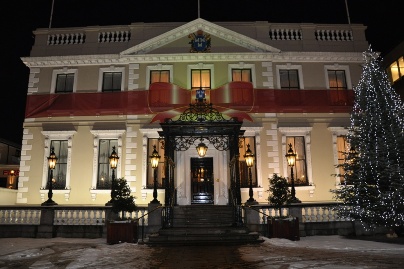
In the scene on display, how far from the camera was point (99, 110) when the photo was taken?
2142 centimetres

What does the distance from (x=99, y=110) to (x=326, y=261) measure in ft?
53.8

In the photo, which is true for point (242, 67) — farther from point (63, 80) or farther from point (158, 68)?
point (63, 80)

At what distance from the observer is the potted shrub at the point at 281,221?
14.7 meters

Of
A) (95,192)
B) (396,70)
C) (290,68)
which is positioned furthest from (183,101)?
(396,70)

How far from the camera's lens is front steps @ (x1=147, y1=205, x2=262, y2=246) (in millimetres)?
13680

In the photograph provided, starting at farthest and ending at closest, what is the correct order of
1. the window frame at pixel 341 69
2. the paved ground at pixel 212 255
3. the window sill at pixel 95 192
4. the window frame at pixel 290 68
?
the window frame at pixel 341 69 → the window frame at pixel 290 68 → the window sill at pixel 95 192 → the paved ground at pixel 212 255

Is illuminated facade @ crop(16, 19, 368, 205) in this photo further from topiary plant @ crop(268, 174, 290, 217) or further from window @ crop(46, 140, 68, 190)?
topiary plant @ crop(268, 174, 290, 217)

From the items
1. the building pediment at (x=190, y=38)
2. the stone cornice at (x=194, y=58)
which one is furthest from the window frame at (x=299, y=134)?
the building pediment at (x=190, y=38)

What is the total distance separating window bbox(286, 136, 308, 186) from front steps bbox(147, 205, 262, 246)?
554 centimetres

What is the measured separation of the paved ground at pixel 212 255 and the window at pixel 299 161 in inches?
251

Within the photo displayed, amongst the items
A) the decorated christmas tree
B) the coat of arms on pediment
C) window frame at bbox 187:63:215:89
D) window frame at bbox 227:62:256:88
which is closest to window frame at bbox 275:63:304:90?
window frame at bbox 227:62:256:88

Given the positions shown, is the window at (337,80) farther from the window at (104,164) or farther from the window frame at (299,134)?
the window at (104,164)

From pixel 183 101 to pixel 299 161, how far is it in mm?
8162

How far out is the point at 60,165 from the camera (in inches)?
833
